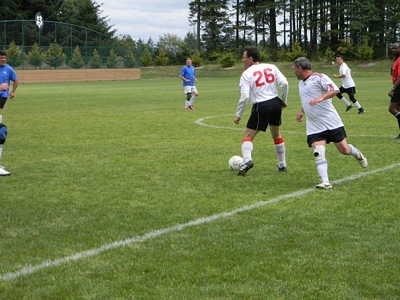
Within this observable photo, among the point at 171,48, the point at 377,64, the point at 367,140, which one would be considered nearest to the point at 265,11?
the point at 171,48

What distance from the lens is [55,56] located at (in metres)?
60.5

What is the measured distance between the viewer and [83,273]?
4809 mm

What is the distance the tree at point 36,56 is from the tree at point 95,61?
5110mm

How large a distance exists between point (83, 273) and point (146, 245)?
2.88ft

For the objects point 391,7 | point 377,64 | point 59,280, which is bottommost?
point 59,280

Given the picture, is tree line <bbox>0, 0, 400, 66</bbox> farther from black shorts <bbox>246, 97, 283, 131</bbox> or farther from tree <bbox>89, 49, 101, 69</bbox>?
black shorts <bbox>246, 97, 283, 131</bbox>

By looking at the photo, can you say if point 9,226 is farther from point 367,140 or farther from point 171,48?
point 171,48

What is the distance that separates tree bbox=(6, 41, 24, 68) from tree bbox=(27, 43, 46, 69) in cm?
82

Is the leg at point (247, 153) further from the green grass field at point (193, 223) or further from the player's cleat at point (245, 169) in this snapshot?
the green grass field at point (193, 223)

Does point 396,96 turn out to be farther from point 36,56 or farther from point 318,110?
point 36,56

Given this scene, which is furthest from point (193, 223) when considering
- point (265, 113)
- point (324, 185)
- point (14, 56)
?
point (14, 56)

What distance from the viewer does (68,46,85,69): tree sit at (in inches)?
2428

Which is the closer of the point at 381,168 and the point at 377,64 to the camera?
the point at 381,168

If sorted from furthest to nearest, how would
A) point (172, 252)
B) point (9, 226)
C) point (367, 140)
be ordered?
point (367, 140)
point (9, 226)
point (172, 252)
